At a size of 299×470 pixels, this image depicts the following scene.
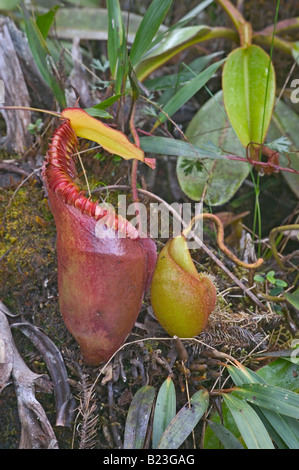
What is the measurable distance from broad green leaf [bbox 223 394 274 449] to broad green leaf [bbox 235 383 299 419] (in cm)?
2

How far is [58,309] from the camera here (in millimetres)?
1277

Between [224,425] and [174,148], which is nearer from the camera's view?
[224,425]

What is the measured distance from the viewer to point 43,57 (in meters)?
1.55

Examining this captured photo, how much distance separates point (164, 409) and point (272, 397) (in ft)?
0.85

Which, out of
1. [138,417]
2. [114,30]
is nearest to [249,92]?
[114,30]

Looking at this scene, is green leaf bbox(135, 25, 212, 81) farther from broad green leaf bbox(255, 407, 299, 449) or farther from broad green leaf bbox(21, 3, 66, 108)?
broad green leaf bbox(255, 407, 299, 449)

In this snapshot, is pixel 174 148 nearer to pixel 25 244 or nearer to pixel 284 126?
pixel 25 244

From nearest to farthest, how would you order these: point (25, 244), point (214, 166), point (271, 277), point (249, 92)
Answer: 1. point (25, 244)
2. point (271, 277)
3. point (249, 92)
4. point (214, 166)

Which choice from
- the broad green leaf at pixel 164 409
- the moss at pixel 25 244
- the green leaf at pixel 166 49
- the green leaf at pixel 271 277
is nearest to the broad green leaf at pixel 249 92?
the green leaf at pixel 166 49

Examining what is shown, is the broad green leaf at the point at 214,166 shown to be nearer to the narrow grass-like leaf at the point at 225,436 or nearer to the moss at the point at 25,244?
the moss at the point at 25,244

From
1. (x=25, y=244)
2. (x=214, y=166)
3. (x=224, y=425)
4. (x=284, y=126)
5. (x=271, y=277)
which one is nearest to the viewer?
(x=224, y=425)

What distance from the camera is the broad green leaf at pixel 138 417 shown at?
107cm

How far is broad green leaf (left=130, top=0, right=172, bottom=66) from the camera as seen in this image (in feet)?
4.75
